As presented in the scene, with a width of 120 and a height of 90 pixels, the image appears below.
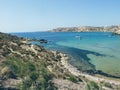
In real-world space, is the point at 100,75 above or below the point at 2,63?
below

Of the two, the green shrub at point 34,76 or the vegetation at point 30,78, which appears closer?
the vegetation at point 30,78

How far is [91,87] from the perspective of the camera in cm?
3088

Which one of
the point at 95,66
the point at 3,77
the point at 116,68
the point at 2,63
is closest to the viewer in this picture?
the point at 3,77

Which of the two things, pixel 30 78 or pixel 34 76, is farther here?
pixel 34 76

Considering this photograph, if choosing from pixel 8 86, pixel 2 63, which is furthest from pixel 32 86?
pixel 2 63

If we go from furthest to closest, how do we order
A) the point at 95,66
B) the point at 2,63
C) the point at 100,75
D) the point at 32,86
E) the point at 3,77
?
the point at 95,66, the point at 100,75, the point at 2,63, the point at 3,77, the point at 32,86

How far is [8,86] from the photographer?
29.7m

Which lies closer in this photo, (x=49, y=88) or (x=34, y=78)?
(x=49, y=88)

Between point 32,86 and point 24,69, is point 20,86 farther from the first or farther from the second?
point 24,69

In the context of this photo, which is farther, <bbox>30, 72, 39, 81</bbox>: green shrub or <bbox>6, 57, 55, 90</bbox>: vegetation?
<bbox>30, 72, 39, 81</bbox>: green shrub

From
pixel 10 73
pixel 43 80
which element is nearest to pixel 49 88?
Answer: pixel 43 80

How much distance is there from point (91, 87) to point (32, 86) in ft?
22.9

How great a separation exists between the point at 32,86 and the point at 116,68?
36733 mm

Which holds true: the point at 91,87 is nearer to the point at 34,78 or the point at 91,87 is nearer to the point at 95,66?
the point at 34,78
